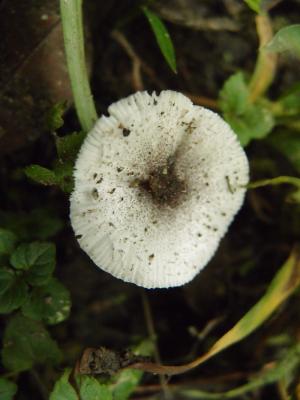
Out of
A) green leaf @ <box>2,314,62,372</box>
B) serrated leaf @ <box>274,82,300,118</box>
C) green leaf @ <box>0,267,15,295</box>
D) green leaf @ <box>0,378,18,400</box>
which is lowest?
green leaf @ <box>0,378,18,400</box>

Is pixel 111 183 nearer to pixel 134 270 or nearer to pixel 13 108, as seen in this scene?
pixel 134 270

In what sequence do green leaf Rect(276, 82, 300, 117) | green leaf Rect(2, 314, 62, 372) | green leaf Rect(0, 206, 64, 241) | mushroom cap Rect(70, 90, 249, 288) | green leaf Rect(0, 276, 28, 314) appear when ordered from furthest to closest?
green leaf Rect(276, 82, 300, 117)
green leaf Rect(0, 206, 64, 241)
green leaf Rect(2, 314, 62, 372)
green leaf Rect(0, 276, 28, 314)
mushroom cap Rect(70, 90, 249, 288)

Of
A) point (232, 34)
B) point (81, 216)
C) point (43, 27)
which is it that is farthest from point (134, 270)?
point (232, 34)

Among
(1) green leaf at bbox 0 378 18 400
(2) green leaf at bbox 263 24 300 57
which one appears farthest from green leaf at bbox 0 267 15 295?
(2) green leaf at bbox 263 24 300 57

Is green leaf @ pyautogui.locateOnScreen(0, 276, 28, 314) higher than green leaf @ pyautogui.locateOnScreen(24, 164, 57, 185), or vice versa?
green leaf @ pyautogui.locateOnScreen(24, 164, 57, 185)

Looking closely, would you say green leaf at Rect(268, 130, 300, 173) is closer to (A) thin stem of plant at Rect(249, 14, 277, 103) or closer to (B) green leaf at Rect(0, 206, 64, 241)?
(A) thin stem of plant at Rect(249, 14, 277, 103)

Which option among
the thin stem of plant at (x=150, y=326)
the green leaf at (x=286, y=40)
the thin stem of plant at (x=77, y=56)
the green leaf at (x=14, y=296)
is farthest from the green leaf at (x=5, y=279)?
the green leaf at (x=286, y=40)

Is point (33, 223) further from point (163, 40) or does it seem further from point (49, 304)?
point (163, 40)
